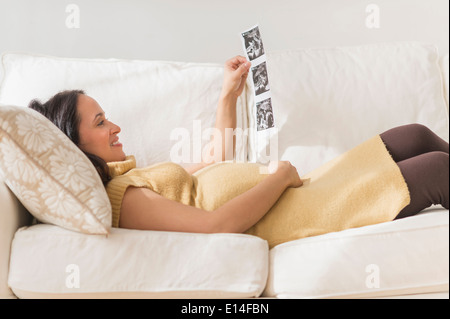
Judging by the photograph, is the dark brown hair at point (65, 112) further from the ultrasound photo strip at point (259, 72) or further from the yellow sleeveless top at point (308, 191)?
the ultrasound photo strip at point (259, 72)

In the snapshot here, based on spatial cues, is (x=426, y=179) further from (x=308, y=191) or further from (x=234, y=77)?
(x=234, y=77)

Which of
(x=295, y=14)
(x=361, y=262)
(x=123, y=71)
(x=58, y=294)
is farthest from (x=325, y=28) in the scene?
(x=58, y=294)

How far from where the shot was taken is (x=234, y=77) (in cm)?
182

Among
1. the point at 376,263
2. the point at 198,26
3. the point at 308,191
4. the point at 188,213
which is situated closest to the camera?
the point at 376,263

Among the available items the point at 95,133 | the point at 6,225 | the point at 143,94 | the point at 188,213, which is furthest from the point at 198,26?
the point at 6,225

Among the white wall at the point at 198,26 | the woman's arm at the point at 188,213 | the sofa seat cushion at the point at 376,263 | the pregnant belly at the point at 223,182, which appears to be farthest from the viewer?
the white wall at the point at 198,26

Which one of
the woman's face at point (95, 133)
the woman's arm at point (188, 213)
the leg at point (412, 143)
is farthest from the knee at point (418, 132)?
the woman's face at point (95, 133)

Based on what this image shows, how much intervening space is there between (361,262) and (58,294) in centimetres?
63

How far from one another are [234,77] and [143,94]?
307 millimetres

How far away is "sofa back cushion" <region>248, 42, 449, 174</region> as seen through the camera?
1876mm

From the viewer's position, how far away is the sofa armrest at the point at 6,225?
46.6 inches

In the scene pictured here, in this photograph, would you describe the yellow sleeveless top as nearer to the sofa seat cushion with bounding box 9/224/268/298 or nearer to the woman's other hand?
the sofa seat cushion with bounding box 9/224/268/298

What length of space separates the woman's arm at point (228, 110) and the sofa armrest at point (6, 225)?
68 centimetres

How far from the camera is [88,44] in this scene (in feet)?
7.21
